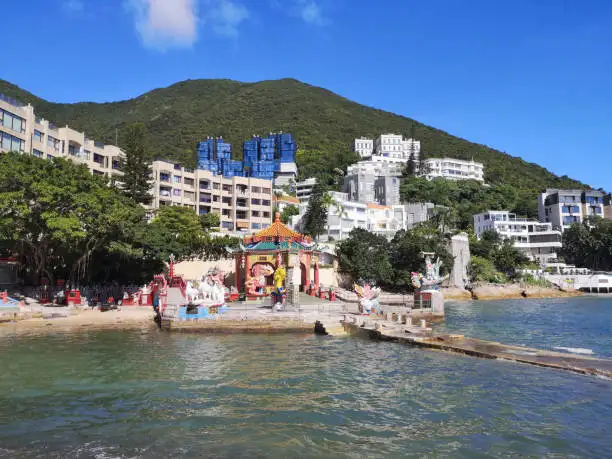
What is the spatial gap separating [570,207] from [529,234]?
12438mm

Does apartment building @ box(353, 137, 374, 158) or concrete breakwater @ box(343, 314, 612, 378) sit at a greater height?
apartment building @ box(353, 137, 374, 158)

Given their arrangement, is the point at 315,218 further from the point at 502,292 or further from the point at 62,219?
the point at 62,219

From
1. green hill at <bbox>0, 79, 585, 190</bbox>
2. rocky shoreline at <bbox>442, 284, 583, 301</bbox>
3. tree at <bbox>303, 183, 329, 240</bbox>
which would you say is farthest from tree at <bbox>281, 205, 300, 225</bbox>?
green hill at <bbox>0, 79, 585, 190</bbox>

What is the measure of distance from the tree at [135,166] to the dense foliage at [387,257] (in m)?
21.6

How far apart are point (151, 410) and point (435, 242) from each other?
156ft

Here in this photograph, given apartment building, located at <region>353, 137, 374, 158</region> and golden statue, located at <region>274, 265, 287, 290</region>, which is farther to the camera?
apartment building, located at <region>353, 137, 374, 158</region>

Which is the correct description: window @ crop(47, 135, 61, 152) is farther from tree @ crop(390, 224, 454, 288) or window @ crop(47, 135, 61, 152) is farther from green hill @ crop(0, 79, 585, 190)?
green hill @ crop(0, 79, 585, 190)

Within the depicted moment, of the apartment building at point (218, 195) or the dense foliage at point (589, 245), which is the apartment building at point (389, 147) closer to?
the dense foliage at point (589, 245)

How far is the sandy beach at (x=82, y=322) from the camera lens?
2412 centimetres

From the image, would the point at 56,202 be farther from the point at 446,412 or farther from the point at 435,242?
the point at 435,242

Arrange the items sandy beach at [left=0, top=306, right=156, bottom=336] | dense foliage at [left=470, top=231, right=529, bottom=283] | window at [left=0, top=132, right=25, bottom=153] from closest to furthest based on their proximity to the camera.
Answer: sandy beach at [left=0, top=306, right=156, bottom=336] < window at [left=0, top=132, right=25, bottom=153] < dense foliage at [left=470, top=231, right=529, bottom=283]

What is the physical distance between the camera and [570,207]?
290 ft

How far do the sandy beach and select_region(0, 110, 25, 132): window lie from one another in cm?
2111

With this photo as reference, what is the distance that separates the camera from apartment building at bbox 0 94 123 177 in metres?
41.1
